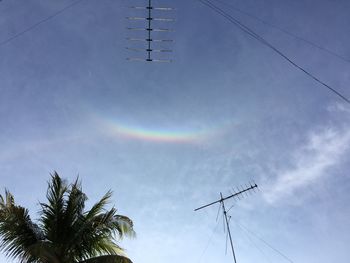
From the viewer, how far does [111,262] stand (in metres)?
13.7

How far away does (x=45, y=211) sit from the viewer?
14664 millimetres

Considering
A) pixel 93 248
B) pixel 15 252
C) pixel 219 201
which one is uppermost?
pixel 219 201

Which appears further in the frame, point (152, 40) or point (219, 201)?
point (219, 201)

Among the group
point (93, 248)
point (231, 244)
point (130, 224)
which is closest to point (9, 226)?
point (93, 248)

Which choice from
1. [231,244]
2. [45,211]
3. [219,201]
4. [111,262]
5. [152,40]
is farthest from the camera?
[219,201]

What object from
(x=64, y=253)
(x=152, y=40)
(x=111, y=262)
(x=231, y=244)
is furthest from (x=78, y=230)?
(x=231, y=244)

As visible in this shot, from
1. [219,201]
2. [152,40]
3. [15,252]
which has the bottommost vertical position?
[15,252]

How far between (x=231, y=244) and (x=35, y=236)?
11.2m

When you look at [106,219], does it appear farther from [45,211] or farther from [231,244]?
[231,244]

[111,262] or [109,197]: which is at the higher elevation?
[109,197]

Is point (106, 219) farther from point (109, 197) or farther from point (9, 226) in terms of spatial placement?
point (9, 226)

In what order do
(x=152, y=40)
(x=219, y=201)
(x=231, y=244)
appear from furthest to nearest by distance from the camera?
(x=219, y=201) → (x=231, y=244) → (x=152, y=40)

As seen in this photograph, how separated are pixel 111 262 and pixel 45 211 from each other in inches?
131

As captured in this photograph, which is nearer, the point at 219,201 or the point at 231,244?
the point at 231,244
